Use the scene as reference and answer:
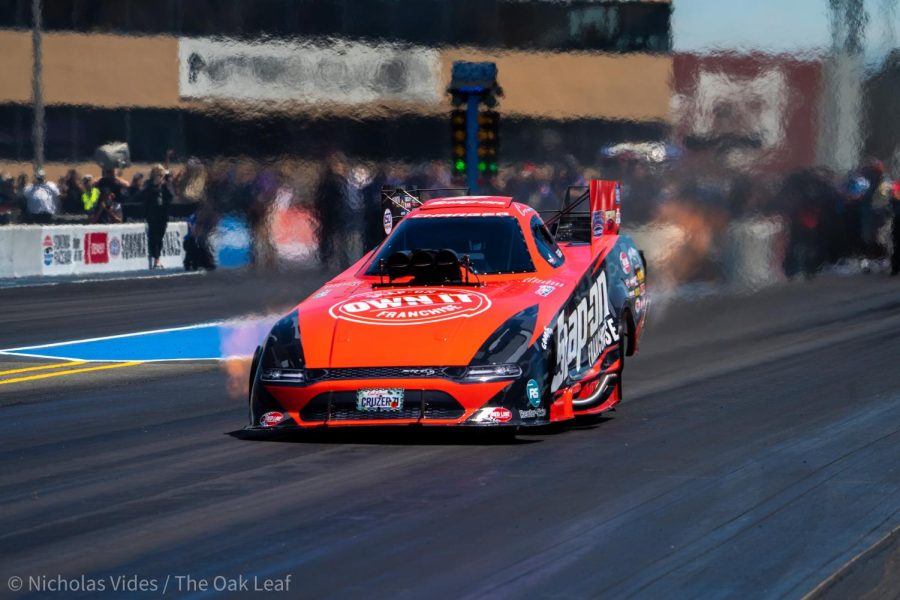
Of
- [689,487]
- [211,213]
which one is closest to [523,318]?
[689,487]

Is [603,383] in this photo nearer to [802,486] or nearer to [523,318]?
[523,318]

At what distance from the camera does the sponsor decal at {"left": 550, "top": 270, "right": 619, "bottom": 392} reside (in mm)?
9664

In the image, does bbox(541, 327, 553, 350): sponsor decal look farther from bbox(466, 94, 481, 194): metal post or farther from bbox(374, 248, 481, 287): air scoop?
bbox(466, 94, 481, 194): metal post

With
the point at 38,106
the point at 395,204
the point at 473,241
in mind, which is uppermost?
the point at 38,106

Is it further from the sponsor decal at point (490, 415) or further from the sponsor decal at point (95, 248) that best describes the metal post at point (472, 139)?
the sponsor decal at point (490, 415)

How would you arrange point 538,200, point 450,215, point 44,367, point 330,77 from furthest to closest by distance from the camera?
point 538,200, point 330,77, point 44,367, point 450,215

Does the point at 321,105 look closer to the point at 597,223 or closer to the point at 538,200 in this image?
the point at 538,200

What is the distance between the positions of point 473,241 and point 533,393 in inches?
78.1

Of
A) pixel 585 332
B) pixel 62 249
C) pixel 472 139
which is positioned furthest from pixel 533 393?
pixel 62 249

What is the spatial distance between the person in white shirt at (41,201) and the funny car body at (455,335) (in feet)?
59.5

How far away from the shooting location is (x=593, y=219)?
12211 mm

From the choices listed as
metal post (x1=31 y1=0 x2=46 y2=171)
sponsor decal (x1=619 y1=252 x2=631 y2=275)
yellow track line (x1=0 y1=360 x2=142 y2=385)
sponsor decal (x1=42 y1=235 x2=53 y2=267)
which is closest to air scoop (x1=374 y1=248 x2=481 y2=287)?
sponsor decal (x1=619 y1=252 x2=631 y2=275)

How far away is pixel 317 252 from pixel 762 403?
51.2 ft

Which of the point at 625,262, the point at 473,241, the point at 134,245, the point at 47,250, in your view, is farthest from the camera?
the point at 134,245
